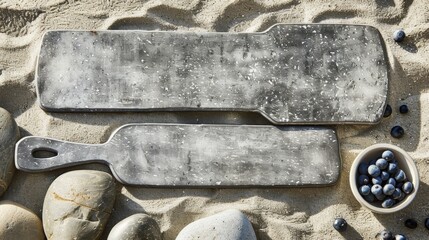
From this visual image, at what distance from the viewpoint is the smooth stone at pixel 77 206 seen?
182 cm

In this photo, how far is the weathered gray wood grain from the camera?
193 centimetres

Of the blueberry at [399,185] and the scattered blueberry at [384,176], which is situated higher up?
the scattered blueberry at [384,176]

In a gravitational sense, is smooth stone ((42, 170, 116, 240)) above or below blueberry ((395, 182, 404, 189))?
above

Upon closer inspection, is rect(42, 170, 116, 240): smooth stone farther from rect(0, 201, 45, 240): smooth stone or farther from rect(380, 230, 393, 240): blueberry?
rect(380, 230, 393, 240): blueberry

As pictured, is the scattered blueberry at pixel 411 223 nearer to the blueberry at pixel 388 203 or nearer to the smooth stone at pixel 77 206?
the blueberry at pixel 388 203

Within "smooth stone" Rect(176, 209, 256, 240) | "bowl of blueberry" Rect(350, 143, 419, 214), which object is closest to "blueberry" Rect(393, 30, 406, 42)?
"bowl of blueberry" Rect(350, 143, 419, 214)

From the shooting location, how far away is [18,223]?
72.0 inches

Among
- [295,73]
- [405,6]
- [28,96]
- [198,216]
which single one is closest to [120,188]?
[198,216]

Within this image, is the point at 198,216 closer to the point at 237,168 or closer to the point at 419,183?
the point at 237,168

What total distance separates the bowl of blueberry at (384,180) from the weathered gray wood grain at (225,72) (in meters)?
0.13

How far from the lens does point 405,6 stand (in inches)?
79.4

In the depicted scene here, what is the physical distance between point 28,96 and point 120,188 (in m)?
0.39

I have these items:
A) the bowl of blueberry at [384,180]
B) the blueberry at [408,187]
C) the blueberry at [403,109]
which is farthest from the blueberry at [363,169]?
the blueberry at [403,109]

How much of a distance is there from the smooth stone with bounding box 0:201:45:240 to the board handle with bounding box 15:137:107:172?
0.39ft
